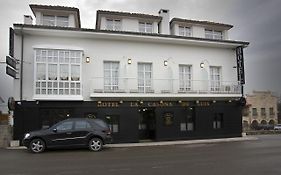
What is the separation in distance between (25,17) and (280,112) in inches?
3002

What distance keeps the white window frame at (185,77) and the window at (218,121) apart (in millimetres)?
2933

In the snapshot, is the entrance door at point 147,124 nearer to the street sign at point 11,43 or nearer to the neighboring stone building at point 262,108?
the street sign at point 11,43

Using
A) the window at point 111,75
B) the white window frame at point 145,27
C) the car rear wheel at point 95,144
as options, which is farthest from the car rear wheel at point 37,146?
the white window frame at point 145,27

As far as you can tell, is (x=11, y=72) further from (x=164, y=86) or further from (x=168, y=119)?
(x=168, y=119)

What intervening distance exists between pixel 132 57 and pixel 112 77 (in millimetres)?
1936

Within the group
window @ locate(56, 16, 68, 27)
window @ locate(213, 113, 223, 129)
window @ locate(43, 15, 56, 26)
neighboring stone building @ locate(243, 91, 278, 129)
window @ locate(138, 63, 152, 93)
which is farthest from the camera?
neighboring stone building @ locate(243, 91, 278, 129)

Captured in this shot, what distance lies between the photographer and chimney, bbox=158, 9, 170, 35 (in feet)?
77.6

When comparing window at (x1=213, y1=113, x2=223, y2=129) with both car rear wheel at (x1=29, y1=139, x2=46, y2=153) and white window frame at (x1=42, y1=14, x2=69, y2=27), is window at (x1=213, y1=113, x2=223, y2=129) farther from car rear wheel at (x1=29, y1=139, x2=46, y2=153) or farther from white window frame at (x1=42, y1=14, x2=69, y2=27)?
car rear wheel at (x1=29, y1=139, x2=46, y2=153)

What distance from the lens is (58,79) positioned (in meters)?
18.6

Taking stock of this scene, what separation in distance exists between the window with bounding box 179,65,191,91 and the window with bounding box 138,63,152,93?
228 centimetres

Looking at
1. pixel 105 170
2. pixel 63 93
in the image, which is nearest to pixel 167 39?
pixel 63 93

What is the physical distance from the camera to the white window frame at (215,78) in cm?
2255

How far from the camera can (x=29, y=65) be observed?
1869 cm

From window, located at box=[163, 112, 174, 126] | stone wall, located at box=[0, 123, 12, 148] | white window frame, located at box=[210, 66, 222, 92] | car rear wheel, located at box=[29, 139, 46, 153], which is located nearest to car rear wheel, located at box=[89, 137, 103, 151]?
car rear wheel, located at box=[29, 139, 46, 153]
